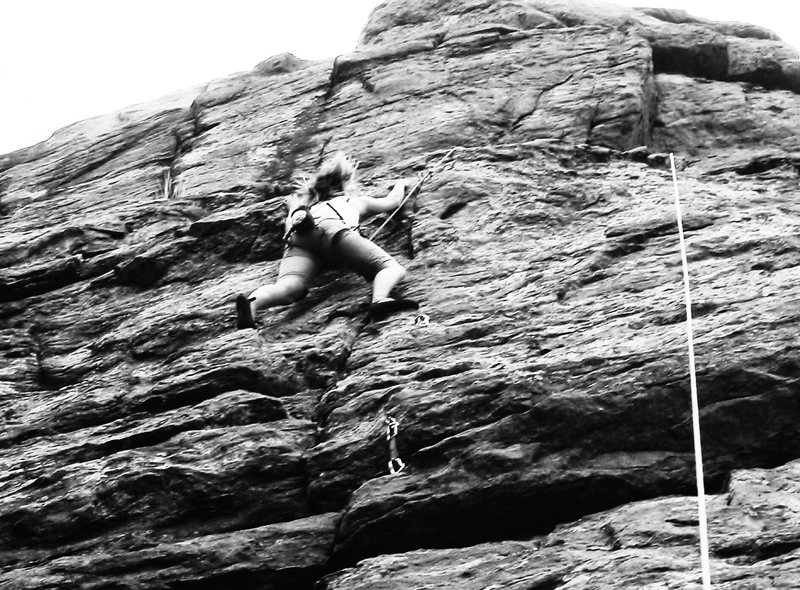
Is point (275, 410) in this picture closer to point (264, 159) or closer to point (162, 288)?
point (162, 288)

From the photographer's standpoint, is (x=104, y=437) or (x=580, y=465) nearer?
(x=580, y=465)

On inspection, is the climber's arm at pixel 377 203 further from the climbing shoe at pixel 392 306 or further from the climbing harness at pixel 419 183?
the climbing shoe at pixel 392 306

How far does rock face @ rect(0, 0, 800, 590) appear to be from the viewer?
1144 cm

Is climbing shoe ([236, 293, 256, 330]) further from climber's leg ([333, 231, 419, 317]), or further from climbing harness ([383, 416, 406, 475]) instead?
climbing harness ([383, 416, 406, 475])

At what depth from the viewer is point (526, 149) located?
1633 centimetres

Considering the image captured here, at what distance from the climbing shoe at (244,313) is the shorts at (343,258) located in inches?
34.0

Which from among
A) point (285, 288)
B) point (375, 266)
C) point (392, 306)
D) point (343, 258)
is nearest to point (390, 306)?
point (392, 306)

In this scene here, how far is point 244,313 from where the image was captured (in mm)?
A: 14484

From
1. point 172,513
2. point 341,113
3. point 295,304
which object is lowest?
point 172,513

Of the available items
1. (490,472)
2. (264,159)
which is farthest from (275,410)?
(264,159)

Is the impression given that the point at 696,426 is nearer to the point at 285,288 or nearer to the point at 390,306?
the point at 390,306

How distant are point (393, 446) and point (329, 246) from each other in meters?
3.73

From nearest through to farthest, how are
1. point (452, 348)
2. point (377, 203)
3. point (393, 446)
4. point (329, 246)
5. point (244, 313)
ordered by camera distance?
1. point (393, 446)
2. point (452, 348)
3. point (244, 313)
4. point (329, 246)
5. point (377, 203)

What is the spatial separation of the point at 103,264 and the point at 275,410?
450 centimetres
